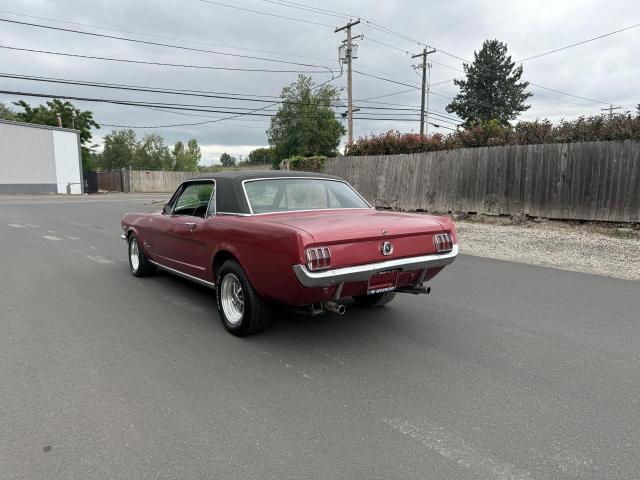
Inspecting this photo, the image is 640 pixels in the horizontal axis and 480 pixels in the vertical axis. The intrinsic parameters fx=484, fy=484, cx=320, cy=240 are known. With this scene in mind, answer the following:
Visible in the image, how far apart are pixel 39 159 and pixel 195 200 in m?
41.3

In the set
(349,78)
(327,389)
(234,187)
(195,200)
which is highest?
(349,78)

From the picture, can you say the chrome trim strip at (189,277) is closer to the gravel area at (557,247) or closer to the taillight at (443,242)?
the taillight at (443,242)

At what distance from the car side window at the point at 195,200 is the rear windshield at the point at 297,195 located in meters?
0.61

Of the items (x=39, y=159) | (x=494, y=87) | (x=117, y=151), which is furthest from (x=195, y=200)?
(x=117, y=151)

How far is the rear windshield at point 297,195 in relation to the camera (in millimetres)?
4781

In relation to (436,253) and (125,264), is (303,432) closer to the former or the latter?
(436,253)

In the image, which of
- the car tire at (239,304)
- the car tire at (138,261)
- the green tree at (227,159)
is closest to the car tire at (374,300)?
the car tire at (239,304)

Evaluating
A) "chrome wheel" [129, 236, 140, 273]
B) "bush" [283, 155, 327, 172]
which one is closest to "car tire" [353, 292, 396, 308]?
"chrome wheel" [129, 236, 140, 273]

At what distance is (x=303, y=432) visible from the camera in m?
2.84

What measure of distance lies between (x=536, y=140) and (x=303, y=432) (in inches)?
498

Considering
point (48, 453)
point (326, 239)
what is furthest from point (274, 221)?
point (48, 453)

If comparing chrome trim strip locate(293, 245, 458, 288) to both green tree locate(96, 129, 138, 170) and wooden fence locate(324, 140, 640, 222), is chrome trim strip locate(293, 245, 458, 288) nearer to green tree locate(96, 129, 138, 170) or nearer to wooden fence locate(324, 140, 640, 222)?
wooden fence locate(324, 140, 640, 222)

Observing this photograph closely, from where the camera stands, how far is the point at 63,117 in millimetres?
56531

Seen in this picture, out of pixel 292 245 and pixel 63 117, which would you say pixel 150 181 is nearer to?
pixel 63 117
